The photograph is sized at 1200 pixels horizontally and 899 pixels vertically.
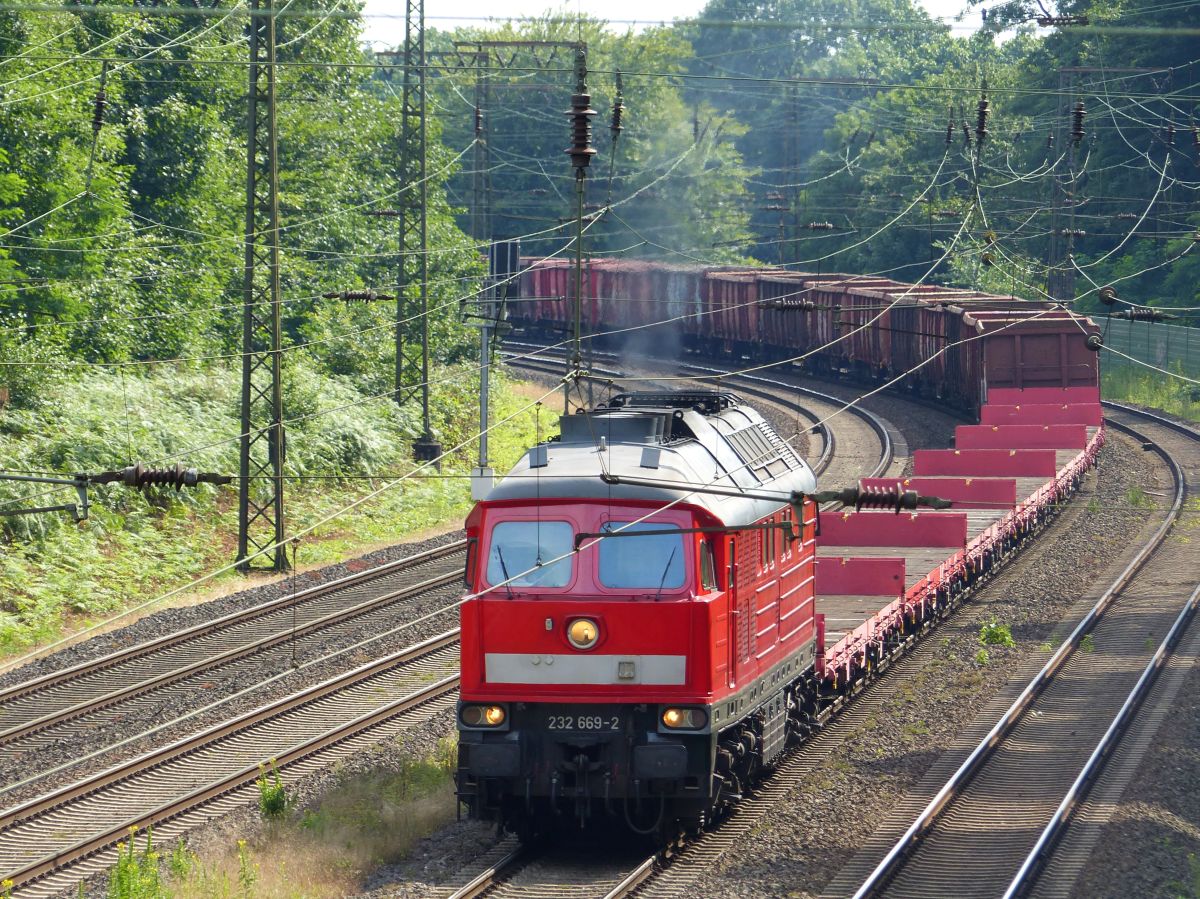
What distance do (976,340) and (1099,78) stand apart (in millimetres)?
26807

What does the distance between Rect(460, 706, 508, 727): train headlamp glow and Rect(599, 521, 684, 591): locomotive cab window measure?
4.65 ft

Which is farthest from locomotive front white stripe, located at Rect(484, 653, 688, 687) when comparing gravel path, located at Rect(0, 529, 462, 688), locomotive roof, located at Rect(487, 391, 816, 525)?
gravel path, located at Rect(0, 529, 462, 688)

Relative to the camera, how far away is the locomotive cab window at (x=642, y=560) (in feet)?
42.5

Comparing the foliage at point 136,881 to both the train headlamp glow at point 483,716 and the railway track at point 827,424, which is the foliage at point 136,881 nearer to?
the train headlamp glow at point 483,716

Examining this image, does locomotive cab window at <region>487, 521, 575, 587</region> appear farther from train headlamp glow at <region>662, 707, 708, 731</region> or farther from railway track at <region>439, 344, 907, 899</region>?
railway track at <region>439, 344, 907, 899</region>

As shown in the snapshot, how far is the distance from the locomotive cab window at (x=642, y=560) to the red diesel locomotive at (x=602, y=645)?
12 mm

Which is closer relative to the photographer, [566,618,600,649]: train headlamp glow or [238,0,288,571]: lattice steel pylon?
[566,618,600,649]: train headlamp glow

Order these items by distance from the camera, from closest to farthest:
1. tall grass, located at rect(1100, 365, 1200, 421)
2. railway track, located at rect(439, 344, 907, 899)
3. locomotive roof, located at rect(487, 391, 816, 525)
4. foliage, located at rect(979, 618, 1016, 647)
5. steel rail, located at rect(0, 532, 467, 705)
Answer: railway track, located at rect(439, 344, 907, 899) < locomotive roof, located at rect(487, 391, 816, 525) < steel rail, located at rect(0, 532, 467, 705) < foliage, located at rect(979, 618, 1016, 647) < tall grass, located at rect(1100, 365, 1200, 421)

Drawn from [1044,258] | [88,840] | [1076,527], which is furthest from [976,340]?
[88,840]

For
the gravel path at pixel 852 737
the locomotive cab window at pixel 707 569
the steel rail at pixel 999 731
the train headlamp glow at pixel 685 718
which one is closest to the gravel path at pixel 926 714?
the gravel path at pixel 852 737

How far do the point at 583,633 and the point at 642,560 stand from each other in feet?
2.57

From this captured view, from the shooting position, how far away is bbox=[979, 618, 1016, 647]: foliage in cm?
2283

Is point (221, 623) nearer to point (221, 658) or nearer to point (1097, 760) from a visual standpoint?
point (221, 658)

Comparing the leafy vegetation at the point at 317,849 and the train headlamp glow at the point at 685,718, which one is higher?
the train headlamp glow at the point at 685,718
